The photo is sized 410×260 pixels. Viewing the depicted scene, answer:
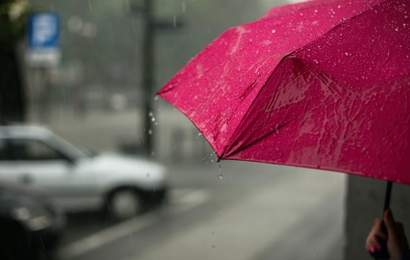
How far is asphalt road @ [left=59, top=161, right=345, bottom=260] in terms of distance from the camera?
780 cm

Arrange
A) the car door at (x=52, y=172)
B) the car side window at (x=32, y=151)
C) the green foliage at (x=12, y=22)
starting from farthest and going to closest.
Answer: the green foliage at (x=12, y=22), the car side window at (x=32, y=151), the car door at (x=52, y=172)

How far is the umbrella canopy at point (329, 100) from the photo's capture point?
1.61 metres

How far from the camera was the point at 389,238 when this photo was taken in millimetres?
1837

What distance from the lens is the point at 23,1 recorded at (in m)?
11.5

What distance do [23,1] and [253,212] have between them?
5502mm

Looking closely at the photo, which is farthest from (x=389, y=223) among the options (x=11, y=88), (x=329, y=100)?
(x=11, y=88)

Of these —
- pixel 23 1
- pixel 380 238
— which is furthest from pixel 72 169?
pixel 380 238

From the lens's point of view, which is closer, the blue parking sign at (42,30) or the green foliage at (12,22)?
the green foliage at (12,22)

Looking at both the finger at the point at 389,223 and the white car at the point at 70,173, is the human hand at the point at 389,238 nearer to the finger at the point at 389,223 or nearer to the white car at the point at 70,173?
the finger at the point at 389,223

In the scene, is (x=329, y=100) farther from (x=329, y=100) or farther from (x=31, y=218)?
(x=31, y=218)

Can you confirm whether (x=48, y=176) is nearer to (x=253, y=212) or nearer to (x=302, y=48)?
(x=253, y=212)

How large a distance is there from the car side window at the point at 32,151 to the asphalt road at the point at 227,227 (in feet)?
3.61

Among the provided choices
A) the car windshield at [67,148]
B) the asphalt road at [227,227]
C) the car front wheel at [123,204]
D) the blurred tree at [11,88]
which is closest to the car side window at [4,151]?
the car windshield at [67,148]

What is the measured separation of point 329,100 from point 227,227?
7.72 m
